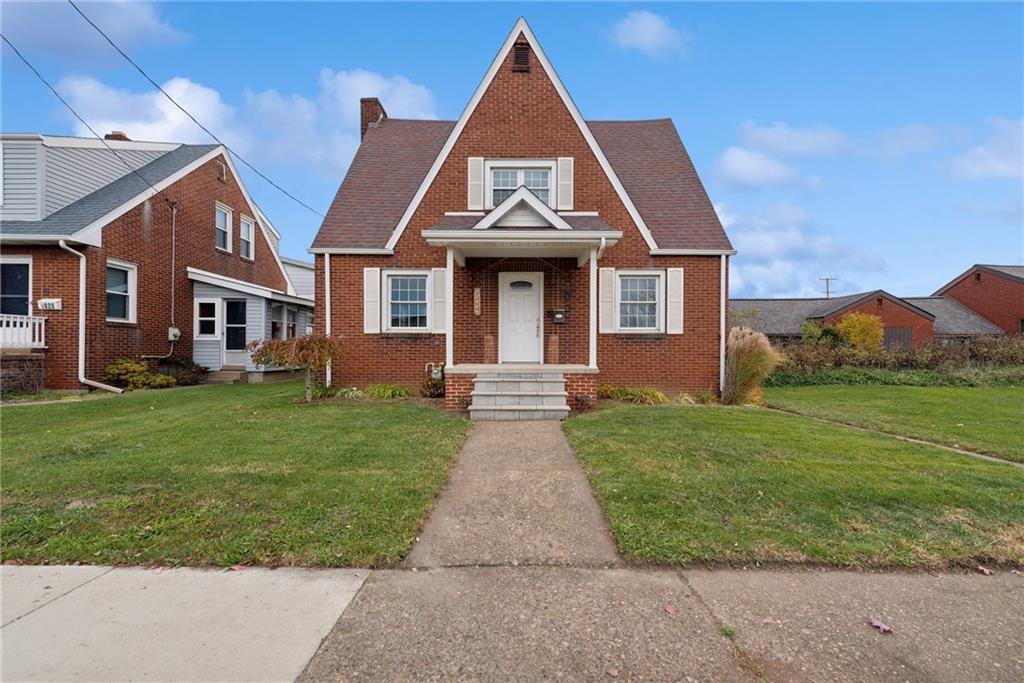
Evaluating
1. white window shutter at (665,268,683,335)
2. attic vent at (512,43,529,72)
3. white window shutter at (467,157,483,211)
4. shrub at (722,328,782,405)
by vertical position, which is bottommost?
shrub at (722,328,782,405)

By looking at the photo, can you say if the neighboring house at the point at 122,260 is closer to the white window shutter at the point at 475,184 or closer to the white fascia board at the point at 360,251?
the white fascia board at the point at 360,251

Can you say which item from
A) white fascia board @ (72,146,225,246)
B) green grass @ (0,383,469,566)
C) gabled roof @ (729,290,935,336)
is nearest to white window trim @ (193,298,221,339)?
white fascia board @ (72,146,225,246)

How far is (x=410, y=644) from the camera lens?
2775 millimetres

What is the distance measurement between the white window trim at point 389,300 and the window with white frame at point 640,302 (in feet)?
14.7

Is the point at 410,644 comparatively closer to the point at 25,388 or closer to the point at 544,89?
the point at 544,89

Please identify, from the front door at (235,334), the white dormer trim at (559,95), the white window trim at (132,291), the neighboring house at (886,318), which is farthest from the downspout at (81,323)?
the neighboring house at (886,318)

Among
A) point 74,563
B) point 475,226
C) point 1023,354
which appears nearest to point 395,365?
point 475,226

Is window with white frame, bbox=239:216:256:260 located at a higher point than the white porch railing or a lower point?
higher

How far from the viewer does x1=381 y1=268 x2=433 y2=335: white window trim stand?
1208 cm

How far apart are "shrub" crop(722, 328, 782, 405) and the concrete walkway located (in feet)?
34.1

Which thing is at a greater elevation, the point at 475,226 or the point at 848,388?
the point at 475,226

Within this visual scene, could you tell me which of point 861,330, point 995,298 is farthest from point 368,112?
point 995,298

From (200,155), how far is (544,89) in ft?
41.2

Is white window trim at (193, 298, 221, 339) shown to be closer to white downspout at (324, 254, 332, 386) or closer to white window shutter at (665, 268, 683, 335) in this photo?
white downspout at (324, 254, 332, 386)
